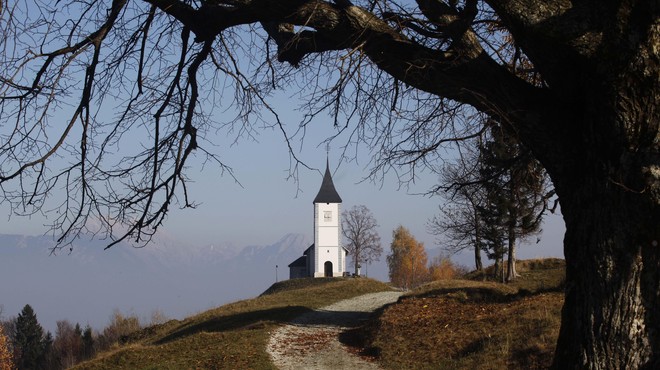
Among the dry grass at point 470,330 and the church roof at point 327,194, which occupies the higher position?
the church roof at point 327,194

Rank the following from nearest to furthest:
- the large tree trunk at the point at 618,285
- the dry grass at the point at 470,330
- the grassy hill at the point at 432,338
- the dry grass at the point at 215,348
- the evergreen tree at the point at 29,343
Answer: the large tree trunk at the point at 618,285 → the dry grass at the point at 470,330 → the grassy hill at the point at 432,338 → the dry grass at the point at 215,348 → the evergreen tree at the point at 29,343

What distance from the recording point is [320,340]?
1894cm

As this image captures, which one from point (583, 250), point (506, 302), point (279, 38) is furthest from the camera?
point (506, 302)

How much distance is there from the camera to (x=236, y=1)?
5.62 meters

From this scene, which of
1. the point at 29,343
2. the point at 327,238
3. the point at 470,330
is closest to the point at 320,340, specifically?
the point at 470,330

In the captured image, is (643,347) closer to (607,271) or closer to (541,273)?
(607,271)

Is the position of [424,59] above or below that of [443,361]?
above

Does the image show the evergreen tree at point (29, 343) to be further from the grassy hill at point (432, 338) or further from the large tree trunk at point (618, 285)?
the large tree trunk at point (618, 285)

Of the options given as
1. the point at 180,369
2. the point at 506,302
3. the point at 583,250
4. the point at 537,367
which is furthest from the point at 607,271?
the point at 506,302

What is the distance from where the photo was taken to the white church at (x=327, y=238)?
77.5 m

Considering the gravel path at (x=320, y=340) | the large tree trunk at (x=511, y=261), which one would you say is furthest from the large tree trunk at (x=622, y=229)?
the large tree trunk at (x=511, y=261)

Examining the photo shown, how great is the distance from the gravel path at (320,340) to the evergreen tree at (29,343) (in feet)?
177

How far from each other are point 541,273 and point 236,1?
3541 centimetres

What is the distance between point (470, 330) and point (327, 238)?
2474 inches
